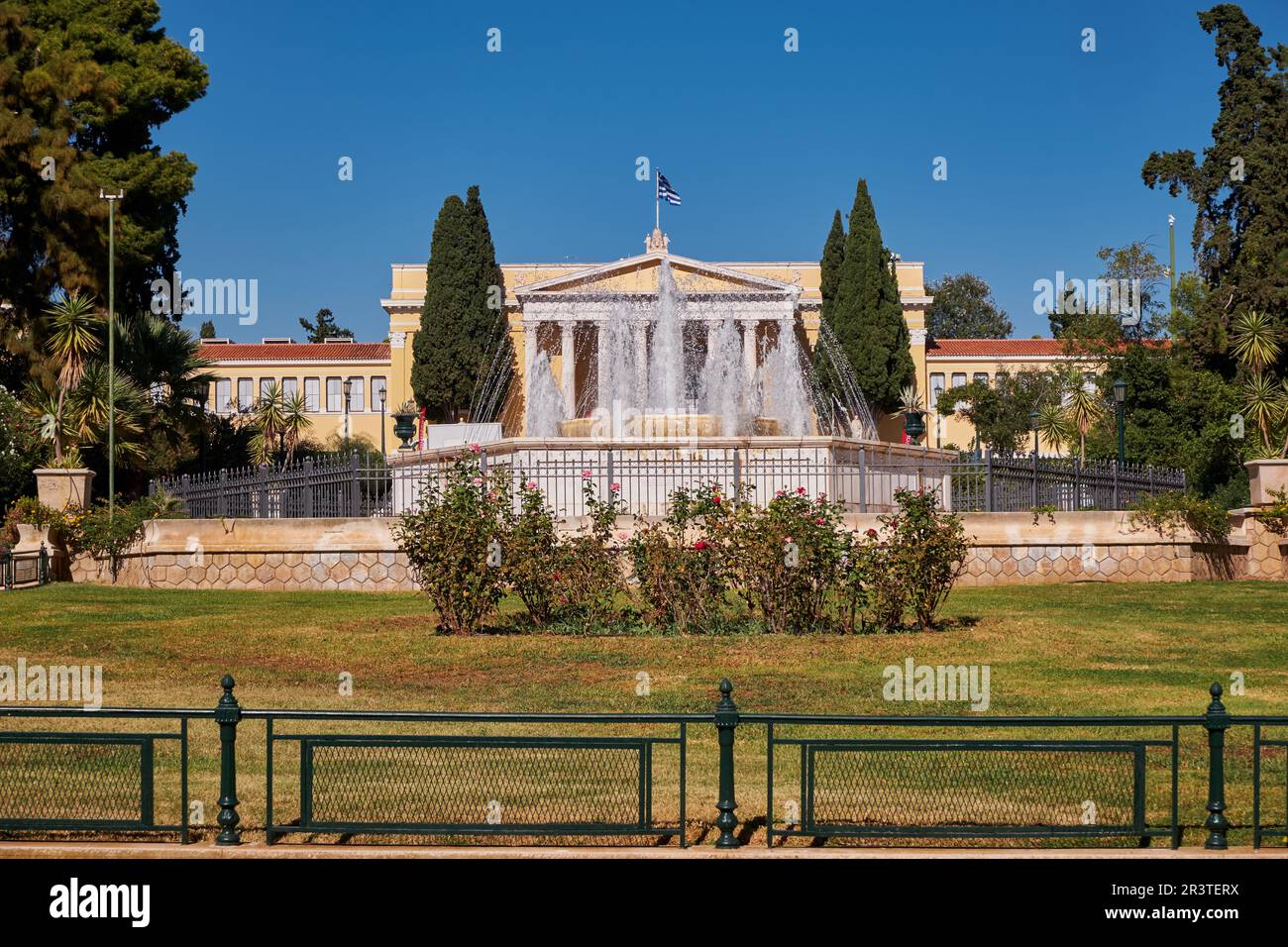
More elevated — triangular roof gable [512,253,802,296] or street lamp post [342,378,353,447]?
triangular roof gable [512,253,802,296]

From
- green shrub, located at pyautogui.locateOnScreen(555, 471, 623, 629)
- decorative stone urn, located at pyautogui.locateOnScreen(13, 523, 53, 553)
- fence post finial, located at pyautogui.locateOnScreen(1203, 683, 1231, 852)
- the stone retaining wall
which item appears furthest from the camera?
decorative stone urn, located at pyautogui.locateOnScreen(13, 523, 53, 553)

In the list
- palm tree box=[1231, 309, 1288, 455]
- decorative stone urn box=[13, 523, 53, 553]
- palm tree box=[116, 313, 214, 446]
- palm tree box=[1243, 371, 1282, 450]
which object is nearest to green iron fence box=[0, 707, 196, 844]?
decorative stone urn box=[13, 523, 53, 553]

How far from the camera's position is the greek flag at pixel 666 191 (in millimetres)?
55188

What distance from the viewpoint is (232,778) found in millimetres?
8773

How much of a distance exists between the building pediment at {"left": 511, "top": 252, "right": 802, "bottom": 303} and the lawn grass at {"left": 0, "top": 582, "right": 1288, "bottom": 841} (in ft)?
166

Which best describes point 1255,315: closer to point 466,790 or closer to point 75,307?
point 75,307

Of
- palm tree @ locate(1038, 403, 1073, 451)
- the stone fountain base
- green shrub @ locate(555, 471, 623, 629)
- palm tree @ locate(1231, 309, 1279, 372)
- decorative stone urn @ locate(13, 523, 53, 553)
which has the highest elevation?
palm tree @ locate(1231, 309, 1279, 372)

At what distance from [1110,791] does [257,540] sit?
668 inches

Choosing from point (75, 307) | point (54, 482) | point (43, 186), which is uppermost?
point (43, 186)

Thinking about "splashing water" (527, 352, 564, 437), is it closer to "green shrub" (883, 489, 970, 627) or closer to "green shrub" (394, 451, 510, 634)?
"green shrub" (394, 451, 510, 634)

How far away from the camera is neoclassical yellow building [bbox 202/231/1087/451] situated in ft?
231

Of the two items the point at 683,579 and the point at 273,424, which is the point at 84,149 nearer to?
the point at 273,424

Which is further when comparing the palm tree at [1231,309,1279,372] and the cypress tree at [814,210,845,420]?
the cypress tree at [814,210,845,420]
